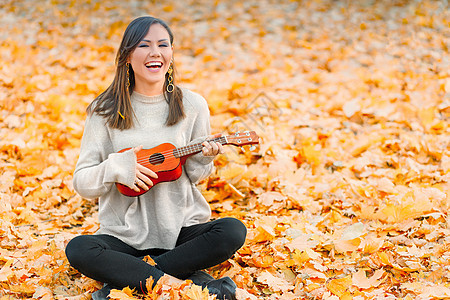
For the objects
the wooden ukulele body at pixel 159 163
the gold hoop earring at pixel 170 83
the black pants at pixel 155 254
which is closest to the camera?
the black pants at pixel 155 254

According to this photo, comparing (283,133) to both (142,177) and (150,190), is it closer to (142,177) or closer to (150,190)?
(150,190)

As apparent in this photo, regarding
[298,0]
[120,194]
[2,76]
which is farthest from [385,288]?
[298,0]

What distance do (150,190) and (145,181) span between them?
168 millimetres

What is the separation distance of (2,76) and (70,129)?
1.49 m

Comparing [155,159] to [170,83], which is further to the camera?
[170,83]

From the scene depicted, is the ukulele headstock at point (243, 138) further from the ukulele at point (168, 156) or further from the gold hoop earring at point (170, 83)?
the gold hoop earring at point (170, 83)

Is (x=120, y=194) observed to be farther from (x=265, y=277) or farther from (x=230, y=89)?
(x=230, y=89)

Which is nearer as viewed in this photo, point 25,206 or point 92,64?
point 25,206

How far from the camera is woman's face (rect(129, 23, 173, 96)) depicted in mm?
2365

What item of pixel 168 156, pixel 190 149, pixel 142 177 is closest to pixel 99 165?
pixel 142 177

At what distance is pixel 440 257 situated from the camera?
238 centimetres

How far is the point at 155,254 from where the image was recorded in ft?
8.00

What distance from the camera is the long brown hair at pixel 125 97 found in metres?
2.38

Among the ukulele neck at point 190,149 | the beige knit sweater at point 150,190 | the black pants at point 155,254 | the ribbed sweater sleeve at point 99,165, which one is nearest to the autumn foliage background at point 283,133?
the black pants at point 155,254
